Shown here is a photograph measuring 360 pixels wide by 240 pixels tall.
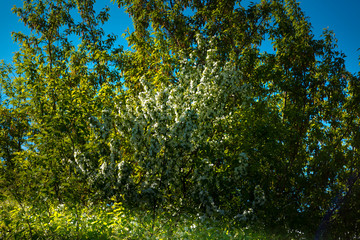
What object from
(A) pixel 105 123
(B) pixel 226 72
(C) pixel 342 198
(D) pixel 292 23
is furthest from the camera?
(D) pixel 292 23

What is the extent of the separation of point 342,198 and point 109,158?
11.0m

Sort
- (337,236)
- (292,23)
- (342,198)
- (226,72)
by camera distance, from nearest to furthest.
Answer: (226,72) < (342,198) < (337,236) < (292,23)

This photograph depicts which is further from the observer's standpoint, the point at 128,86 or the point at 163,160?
the point at 128,86

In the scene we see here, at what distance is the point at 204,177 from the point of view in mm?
10617

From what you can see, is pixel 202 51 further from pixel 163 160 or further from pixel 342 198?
pixel 342 198

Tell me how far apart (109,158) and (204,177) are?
10.7ft

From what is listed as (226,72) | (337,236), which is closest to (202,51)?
(226,72)

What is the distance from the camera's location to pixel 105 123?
945cm

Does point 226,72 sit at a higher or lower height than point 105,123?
higher

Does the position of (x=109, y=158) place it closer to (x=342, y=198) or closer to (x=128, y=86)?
(x=128, y=86)

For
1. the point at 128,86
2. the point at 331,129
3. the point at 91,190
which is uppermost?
the point at 128,86

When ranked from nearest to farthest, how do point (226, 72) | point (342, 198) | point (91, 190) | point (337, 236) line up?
point (91, 190) < point (226, 72) < point (342, 198) < point (337, 236)

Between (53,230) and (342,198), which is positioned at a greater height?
(342,198)

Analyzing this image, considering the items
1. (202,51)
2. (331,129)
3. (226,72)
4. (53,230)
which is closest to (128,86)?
(202,51)
